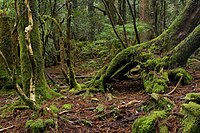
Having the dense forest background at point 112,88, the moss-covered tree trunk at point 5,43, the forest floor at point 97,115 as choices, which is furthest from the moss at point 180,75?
the moss-covered tree trunk at point 5,43

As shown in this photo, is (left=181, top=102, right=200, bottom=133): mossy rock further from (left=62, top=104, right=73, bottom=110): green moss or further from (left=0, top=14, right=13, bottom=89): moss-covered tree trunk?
(left=0, top=14, right=13, bottom=89): moss-covered tree trunk

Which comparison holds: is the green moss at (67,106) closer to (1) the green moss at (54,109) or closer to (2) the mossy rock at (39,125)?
(1) the green moss at (54,109)

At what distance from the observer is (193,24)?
285 inches

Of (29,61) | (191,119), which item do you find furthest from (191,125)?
(29,61)

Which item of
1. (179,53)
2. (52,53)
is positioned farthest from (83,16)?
(179,53)

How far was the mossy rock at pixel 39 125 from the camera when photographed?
439 centimetres

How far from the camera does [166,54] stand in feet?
23.2

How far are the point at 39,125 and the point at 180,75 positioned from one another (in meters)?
3.39

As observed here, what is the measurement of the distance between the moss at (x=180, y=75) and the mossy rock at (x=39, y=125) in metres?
3.14

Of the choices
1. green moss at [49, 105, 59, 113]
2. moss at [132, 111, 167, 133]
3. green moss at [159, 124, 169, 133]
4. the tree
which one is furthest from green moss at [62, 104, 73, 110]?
green moss at [159, 124, 169, 133]

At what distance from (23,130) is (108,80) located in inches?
140

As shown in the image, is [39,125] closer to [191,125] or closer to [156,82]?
[191,125]

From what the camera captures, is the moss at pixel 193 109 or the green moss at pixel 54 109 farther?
the green moss at pixel 54 109

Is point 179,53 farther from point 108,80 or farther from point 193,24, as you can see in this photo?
point 108,80
